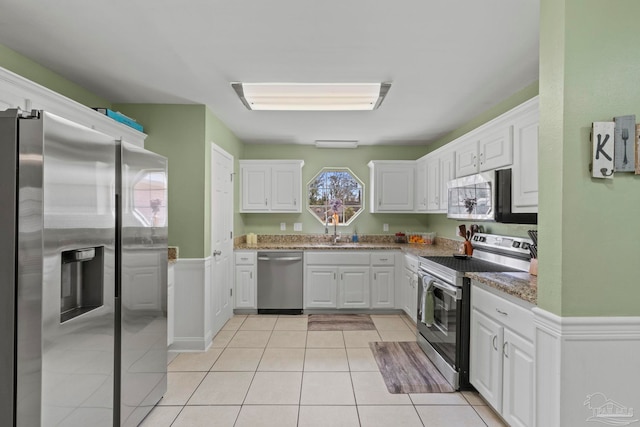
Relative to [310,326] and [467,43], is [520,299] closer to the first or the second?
[467,43]

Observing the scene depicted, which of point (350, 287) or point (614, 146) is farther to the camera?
point (350, 287)

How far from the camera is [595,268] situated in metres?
1.38

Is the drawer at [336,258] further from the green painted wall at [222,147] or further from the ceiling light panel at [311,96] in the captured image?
the ceiling light panel at [311,96]

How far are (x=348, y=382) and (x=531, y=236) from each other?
5.98 feet

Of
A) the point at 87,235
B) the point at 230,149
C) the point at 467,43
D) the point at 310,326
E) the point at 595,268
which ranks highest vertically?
the point at 467,43

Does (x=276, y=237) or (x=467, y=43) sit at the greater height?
(x=467, y=43)

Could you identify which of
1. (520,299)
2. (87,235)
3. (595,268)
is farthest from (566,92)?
(87,235)

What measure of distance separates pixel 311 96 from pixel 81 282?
90.6 inches

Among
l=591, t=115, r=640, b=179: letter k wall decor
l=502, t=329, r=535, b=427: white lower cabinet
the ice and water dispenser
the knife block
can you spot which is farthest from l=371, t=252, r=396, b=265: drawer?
the ice and water dispenser

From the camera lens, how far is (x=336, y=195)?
16.9 feet

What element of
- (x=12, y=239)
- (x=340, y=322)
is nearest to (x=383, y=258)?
(x=340, y=322)

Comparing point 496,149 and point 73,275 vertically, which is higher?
point 496,149

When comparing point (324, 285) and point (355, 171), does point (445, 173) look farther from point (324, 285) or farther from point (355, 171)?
point (324, 285)

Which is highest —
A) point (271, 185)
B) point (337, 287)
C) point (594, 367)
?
point (271, 185)
